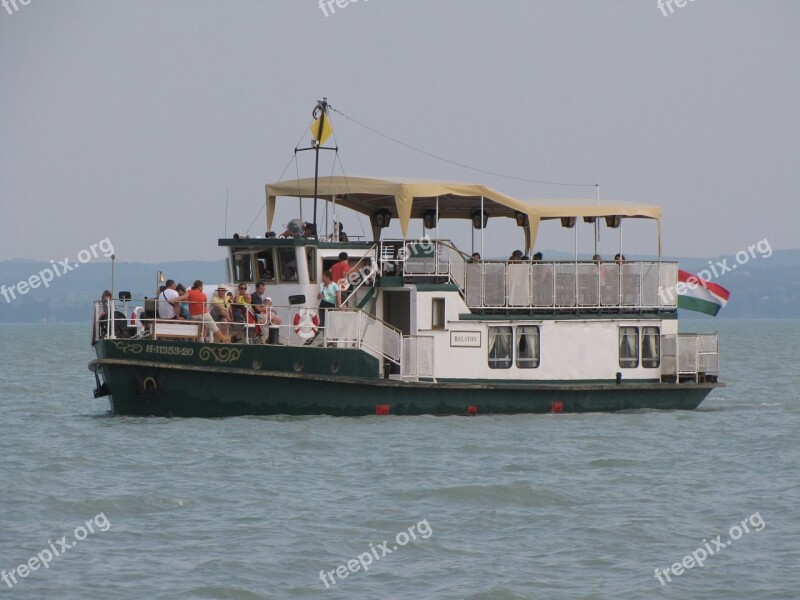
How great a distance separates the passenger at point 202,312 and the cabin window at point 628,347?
9162 millimetres

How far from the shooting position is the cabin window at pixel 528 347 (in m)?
30.5

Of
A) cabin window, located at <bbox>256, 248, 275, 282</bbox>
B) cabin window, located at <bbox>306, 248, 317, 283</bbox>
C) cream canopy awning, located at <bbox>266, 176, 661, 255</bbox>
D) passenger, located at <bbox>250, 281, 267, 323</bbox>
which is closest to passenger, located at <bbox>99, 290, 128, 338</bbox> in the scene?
passenger, located at <bbox>250, 281, 267, 323</bbox>

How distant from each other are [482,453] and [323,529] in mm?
7216

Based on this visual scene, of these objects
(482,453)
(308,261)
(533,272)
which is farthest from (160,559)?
(533,272)

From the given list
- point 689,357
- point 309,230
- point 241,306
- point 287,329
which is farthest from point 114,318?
point 689,357

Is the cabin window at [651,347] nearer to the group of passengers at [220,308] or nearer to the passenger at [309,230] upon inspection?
the passenger at [309,230]

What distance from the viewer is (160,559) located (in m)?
17.4

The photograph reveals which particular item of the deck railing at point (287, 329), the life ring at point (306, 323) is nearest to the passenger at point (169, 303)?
the deck railing at point (287, 329)

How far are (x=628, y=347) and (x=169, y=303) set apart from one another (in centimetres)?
1035

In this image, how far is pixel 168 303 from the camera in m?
28.2

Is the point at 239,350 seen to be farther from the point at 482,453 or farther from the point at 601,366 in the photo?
the point at 601,366

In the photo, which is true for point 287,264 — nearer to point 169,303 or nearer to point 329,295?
point 329,295

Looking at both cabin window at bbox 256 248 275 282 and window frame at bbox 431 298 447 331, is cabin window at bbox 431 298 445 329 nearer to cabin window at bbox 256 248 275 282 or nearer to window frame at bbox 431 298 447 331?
window frame at bbox 431 298 447 331

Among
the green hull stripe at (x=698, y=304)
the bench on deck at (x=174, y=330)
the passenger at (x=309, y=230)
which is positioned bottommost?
the bench on deck at (x=174, y=330)
